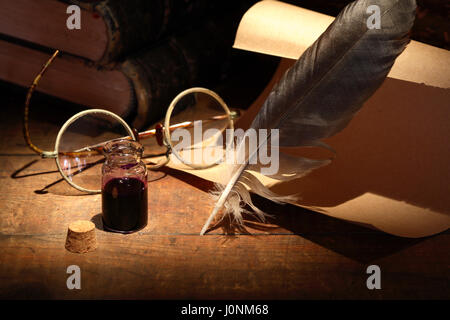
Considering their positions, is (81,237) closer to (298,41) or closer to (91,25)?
(91,25)

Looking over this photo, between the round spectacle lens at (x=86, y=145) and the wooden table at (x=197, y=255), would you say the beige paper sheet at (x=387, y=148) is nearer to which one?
the wooden table at (x=197, y=255)

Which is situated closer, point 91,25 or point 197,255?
A: point 197,255

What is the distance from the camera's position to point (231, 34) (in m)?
2.19

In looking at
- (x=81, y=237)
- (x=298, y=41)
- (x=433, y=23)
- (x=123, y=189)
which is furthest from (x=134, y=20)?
(x=433, y=23)

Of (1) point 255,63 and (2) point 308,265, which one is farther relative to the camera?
(1) point 255,63

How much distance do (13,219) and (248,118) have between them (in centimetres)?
80

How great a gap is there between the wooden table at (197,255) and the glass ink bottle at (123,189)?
0.10ft

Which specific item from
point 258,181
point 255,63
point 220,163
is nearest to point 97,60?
point 220,163

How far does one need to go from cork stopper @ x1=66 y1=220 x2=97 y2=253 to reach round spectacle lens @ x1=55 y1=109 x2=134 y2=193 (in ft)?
0.75

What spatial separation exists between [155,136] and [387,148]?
2.20 feet

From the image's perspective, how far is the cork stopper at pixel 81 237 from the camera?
116cm

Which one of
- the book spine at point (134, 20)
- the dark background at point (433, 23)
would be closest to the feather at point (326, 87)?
the book spine at point (134, 20)

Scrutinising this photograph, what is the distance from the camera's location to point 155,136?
1622mm

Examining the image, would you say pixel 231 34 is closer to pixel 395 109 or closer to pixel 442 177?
pixel 395 109
